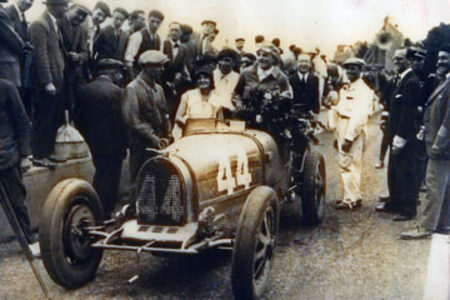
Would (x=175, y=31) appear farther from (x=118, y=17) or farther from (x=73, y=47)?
(x=73, y=47)

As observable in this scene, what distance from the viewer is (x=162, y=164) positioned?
395cm

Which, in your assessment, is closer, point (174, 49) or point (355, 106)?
point (355, 106)

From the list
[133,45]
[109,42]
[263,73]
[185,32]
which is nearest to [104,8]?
[109,42]

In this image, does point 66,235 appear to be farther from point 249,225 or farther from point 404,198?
point 404,198

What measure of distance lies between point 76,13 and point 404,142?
3.42m

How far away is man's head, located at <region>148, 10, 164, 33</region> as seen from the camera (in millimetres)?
6099

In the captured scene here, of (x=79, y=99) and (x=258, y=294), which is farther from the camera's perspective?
(x=79, y=99)

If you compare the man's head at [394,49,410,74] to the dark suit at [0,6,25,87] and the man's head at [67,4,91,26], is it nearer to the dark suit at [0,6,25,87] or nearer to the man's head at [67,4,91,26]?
the man's head at [67,4,91,26]

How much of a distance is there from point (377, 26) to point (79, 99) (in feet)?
9.17

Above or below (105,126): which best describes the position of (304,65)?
above

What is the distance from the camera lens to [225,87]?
610 cm

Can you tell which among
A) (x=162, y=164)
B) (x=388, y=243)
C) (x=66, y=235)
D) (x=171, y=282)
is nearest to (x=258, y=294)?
(x=171, y=282)

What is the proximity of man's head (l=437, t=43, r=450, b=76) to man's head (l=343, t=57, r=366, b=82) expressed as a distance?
117cm

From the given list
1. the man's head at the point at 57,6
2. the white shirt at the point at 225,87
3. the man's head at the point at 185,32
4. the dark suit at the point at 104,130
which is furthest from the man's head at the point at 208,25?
the man's head at the point at 57,6
